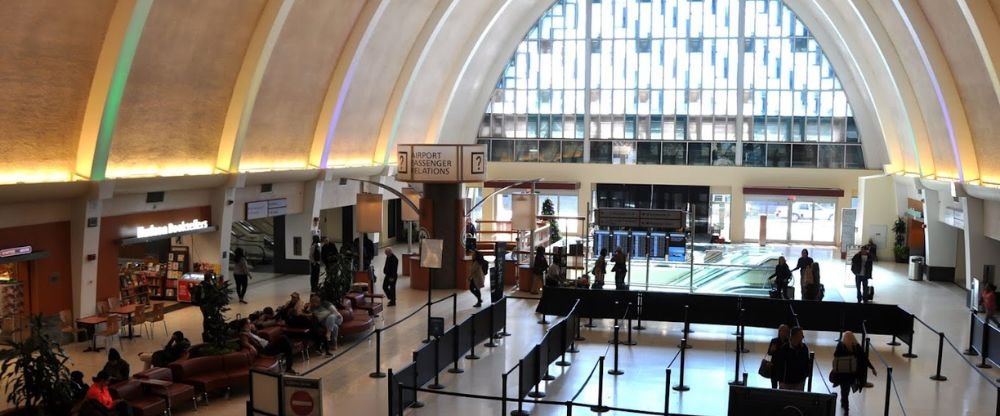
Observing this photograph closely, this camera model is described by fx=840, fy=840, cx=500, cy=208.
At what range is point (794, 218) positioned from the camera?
1560 inches

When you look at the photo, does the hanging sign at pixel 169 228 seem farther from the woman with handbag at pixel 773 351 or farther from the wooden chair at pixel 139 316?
the woman with handbag at pixel 773 351

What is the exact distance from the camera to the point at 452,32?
33.9m

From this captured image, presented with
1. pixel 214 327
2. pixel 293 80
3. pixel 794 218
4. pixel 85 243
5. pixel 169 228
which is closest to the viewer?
pixel 214 327

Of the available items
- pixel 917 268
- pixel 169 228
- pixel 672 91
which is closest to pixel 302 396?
pixel 169 228

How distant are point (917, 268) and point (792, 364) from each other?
1834cm

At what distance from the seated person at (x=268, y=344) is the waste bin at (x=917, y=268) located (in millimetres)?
21044

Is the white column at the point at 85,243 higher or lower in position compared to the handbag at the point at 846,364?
higher

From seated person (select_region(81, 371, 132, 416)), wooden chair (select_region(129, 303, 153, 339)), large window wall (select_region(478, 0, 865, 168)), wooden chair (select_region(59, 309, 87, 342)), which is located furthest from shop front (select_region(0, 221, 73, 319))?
large window wall (select_region(478, 0, 865, 168))

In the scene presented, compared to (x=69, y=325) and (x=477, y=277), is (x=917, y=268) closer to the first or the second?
(x=477, y=277)

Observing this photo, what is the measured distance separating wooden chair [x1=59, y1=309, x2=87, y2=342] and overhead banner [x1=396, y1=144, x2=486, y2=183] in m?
8.95

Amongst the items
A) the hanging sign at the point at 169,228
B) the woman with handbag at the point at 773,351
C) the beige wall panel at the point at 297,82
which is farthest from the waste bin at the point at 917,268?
the hanging sign at the point at 169,228

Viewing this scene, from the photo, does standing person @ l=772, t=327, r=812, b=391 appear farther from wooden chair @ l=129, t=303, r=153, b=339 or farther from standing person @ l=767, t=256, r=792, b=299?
wooden chair @ l=129, t=303, r=153, b=339

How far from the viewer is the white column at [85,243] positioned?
56.9 ft

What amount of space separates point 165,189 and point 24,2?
6500 millimetres
